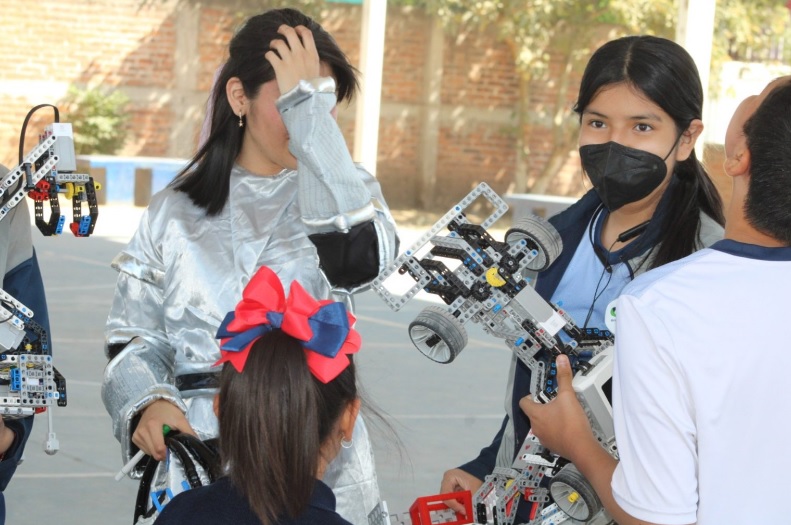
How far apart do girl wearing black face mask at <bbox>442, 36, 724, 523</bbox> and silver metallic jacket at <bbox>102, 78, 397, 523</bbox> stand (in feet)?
1.45

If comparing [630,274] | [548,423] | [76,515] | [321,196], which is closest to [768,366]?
[548,423]

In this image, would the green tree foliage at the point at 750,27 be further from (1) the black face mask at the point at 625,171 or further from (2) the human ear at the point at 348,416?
(2) the human ear at the point at 348,416

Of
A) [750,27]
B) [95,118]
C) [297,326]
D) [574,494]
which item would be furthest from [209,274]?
[750,27]

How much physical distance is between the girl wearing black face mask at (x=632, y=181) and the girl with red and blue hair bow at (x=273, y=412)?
735mm

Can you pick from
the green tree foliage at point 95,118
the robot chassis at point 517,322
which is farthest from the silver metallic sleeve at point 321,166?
the green tree foliage at point 95,118

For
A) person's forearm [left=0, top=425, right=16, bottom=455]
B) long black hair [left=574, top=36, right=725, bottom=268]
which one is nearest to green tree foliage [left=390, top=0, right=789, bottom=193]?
long black hair [left=574, top=36, right=725, bottom=268]

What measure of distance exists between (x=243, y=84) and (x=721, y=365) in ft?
4.33

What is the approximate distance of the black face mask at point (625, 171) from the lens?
2.44 m

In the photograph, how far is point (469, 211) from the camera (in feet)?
56.2

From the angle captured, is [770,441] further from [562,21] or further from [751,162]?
[562,21]

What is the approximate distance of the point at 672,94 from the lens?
2.42 metres

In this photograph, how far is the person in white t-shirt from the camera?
5.51ft

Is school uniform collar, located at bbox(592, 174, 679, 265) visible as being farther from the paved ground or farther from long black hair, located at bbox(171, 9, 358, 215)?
the paved ground

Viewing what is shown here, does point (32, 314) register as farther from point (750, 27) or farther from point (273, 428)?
point (750, 27)
